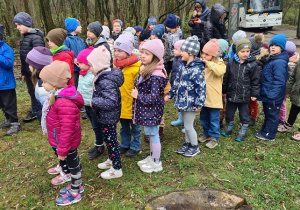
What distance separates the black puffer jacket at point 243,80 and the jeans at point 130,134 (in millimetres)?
1867

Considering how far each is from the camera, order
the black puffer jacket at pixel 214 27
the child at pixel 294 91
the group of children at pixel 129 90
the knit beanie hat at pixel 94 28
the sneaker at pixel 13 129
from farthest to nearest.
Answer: the black puffer jacket at pixel 214 27 < the knit beanie hat at pixel 94 28 < the sneaker at pixel 13 129 < the child at pixel 294 91 < the group of children at pixel 129 90

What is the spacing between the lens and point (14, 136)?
490 centimetres

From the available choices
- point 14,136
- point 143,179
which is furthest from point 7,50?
point 143,179

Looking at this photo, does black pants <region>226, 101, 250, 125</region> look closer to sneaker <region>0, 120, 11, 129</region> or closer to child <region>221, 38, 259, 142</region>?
child <region>221, 38, 259, 142</region>

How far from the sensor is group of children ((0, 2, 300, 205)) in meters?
2.96

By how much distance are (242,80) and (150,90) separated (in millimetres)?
1922

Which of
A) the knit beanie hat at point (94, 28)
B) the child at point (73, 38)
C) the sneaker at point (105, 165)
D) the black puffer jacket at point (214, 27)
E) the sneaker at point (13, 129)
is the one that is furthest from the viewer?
the black puffer jacket at point (214, 27)

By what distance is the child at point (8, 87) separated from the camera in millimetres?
4641

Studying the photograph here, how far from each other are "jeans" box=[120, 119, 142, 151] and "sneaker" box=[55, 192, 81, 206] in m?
1.26

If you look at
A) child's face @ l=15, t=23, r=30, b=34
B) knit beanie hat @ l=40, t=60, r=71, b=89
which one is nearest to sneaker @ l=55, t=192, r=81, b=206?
knit beanie hat @ l=40, t=60, r=71, b=89

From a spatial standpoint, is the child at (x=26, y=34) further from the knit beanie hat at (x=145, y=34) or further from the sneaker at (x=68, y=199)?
the sneaker at (x=68, y=199)

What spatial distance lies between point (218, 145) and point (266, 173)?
97cm

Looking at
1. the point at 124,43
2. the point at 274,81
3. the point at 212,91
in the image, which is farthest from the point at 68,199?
the point at 274,81

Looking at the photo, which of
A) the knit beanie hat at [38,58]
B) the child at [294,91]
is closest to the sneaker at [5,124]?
the knit beanie hat at [38,58]
